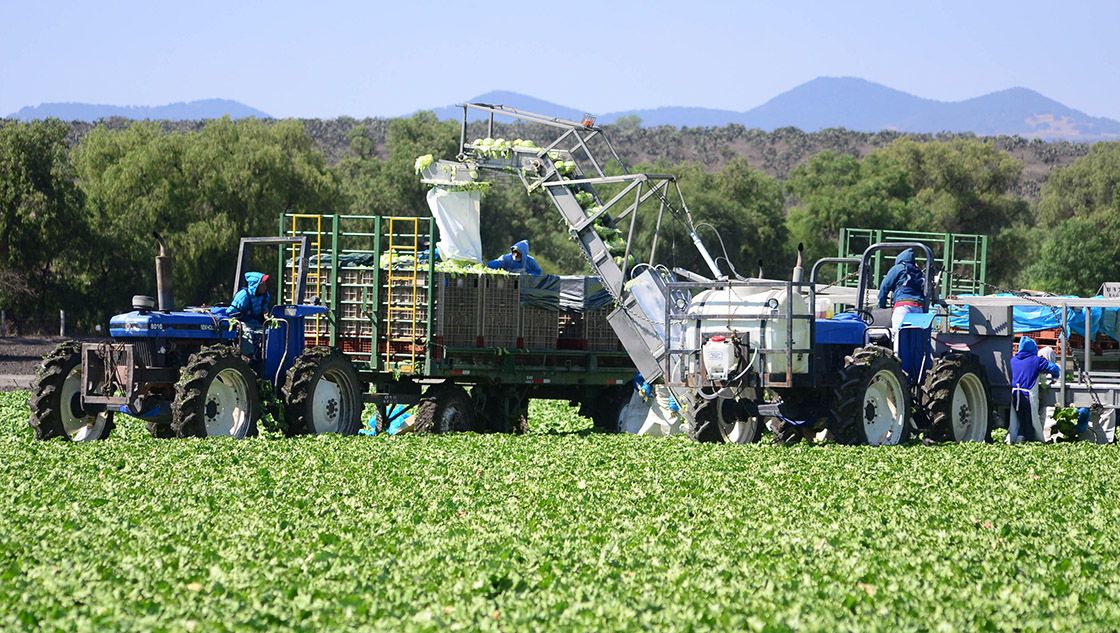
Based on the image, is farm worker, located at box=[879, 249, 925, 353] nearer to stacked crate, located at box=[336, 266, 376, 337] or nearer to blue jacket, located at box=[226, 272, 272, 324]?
stacked crate, located at box=[336, 266, 376, 337]

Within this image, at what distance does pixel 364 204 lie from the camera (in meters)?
69.9

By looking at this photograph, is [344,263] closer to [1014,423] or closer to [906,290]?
[906,290]

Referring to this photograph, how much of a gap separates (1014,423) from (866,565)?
34.2 ft

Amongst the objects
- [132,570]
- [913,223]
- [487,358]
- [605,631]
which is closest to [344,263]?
[487,358]

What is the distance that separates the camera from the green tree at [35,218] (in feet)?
158

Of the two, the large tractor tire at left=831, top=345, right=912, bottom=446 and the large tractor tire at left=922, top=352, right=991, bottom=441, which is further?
the large tractor tire at left=922, top=352, right=991, bottom=441

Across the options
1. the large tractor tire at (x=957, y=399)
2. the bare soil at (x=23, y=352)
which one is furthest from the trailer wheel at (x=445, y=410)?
the bare soil at (x=23, y=352)

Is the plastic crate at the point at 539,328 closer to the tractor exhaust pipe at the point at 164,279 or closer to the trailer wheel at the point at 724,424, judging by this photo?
the trailer wheel at the point at 724,424

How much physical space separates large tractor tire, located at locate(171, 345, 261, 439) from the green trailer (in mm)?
2722

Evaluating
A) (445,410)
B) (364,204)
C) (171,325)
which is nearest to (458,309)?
(445,410)

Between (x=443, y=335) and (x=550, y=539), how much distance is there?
9.80 metres

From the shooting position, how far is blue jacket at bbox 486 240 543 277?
858 inches

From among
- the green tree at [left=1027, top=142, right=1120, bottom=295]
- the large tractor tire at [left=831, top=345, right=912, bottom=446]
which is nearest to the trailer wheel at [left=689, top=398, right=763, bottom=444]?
the large tractor tire at [left=831, top=345, right=912, bottom=446]

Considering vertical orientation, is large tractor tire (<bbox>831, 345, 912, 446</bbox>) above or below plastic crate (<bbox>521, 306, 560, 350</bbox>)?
below
